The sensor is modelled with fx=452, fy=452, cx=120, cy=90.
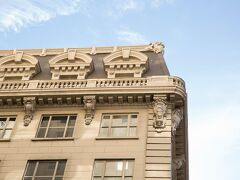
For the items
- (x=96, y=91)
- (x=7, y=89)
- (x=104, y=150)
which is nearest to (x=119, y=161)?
(x=104, y=150)

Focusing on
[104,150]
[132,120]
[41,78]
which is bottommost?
[104,150]

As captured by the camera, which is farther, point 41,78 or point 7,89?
point 41,78

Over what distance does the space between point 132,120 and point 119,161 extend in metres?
3.49

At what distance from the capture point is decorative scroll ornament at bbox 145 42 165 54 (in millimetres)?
36281

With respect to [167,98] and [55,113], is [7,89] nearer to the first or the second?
[55,113]

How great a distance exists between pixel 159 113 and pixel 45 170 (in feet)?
24.3

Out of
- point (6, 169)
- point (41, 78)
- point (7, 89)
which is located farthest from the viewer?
point (41, 78)

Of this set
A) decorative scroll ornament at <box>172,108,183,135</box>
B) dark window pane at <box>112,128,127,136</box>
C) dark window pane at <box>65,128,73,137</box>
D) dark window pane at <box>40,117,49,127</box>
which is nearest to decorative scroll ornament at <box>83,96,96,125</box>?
dark window pane at <box>65,128,73,137</box>

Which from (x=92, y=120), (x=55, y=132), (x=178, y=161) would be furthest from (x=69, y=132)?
(x=178, y=161)

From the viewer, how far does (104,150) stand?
25.4 m

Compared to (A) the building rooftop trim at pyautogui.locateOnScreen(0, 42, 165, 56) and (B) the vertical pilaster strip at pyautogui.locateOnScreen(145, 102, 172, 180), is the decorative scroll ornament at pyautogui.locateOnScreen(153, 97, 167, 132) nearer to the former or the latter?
(B) the vertical pilaster strip at pyautogui.locateOnScreen(145, 102, 172, 180)

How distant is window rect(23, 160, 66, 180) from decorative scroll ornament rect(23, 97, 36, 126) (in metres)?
3.43

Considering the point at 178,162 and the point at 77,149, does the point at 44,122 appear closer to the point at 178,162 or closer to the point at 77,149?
the point at 77,149

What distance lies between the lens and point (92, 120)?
27516 mm
